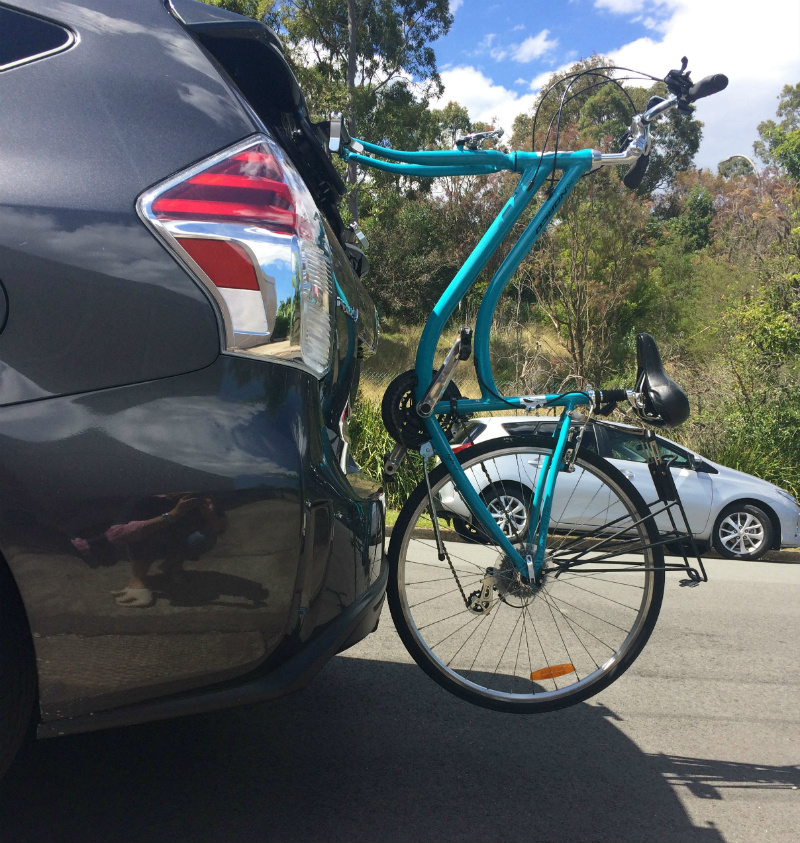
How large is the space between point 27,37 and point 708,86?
6.16 feet

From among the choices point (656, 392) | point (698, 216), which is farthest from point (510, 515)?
point (698, 216)

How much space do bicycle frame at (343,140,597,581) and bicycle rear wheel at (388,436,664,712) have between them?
0.04 metres

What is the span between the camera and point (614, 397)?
8.16 ft

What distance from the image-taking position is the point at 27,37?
1565 mm

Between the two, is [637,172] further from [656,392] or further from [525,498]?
[525,498]

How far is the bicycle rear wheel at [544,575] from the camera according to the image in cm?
248

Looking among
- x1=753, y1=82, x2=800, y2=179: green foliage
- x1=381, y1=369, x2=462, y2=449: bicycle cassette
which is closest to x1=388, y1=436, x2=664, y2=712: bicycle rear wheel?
x1=381, y1=369, x2=462, y2=449: bicycle cassette

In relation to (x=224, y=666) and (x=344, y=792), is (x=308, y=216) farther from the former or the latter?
(x=344, y=792)

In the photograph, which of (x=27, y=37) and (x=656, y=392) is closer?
(x=27, y=37)

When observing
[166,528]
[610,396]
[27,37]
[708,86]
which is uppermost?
[708,86]

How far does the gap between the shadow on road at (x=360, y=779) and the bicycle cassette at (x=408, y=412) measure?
98cm

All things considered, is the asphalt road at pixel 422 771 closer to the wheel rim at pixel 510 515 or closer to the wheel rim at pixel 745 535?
the wheel rim at pixel 510 515

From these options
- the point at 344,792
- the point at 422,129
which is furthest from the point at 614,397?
the point at 422,129

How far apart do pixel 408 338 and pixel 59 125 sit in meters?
17.0
